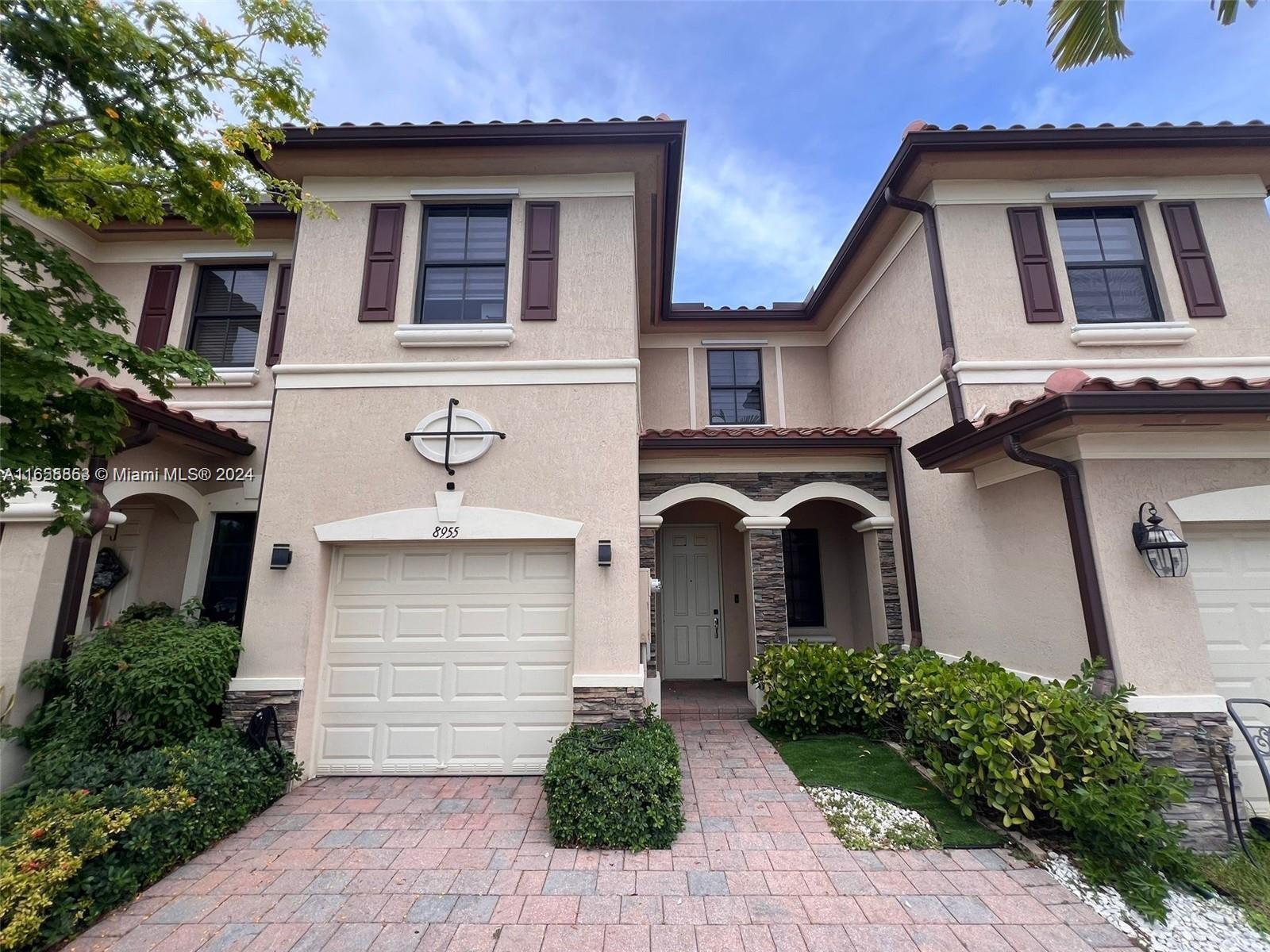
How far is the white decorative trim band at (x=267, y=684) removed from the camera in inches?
197

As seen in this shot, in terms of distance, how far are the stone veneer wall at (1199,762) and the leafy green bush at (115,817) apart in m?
7.28

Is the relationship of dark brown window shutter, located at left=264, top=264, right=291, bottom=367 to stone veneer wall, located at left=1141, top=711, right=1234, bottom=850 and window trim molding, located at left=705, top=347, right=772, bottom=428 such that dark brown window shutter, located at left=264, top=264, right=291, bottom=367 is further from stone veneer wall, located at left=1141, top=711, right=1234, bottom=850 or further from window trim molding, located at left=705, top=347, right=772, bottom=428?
stone veneer wall, located at left=1141, top=711, right=1234, bottom=850

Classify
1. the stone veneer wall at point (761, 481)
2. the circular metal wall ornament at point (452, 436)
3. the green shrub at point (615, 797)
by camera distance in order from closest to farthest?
the green shrub at point (615, 797) < the circular metal wall ornament at point (452, 436) < the stone veneer wall at point (761, 481)

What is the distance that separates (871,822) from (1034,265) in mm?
6645

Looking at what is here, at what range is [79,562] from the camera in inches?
200

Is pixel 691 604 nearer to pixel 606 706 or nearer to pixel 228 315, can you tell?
pixel 606 706

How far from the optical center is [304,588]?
17.2 feet

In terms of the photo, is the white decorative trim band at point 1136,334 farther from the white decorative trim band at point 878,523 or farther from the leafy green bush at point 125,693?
the leafy green bush at point 125,693

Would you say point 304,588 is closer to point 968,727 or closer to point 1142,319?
point 968,727

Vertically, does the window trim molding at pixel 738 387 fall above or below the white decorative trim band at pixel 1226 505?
above

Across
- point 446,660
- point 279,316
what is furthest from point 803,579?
point 279,316

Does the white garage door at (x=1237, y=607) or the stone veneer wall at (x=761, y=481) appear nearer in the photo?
the white garage door at (x=1237, y=607)

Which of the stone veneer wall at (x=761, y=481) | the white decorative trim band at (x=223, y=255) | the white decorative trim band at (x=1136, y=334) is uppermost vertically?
the white decorative trim band at (x=223, y=255)

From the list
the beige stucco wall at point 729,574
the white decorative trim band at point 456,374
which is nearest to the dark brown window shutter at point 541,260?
the white decorative trim band at point 456,374
